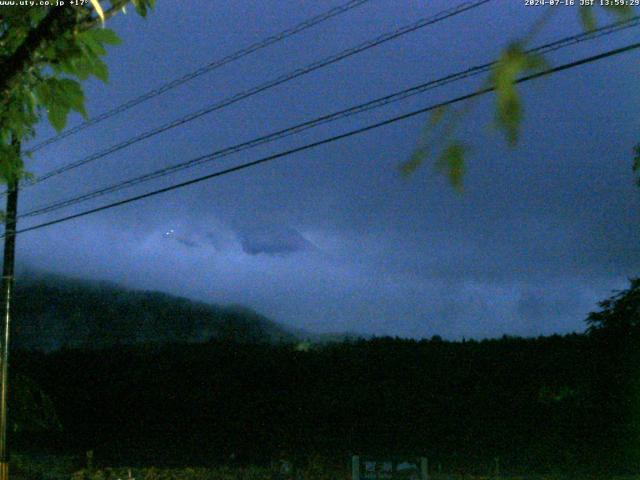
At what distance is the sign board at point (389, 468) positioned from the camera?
10727 millimetres

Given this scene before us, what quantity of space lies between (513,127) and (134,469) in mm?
16264

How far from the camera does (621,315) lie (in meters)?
14.1

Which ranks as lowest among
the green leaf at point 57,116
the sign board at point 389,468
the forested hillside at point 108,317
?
the sign board at point 389,468

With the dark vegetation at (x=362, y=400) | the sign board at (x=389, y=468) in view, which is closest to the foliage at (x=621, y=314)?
the dark vegetation at (x=362, y=400)

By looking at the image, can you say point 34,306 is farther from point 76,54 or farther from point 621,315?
point 76,54

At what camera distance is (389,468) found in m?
10.9

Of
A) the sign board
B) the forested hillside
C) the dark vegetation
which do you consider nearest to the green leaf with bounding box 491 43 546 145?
the sign board

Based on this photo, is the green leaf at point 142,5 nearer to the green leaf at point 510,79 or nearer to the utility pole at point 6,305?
the green leaf at point 510,79

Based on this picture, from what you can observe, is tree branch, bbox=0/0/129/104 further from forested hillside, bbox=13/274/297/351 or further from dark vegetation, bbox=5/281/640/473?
forested hillside, bbox=13/274/297/351

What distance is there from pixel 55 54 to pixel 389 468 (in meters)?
7.72

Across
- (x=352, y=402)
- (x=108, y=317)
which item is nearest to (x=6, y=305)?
(x=352, y=402)

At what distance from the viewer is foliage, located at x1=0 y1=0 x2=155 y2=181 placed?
4398 mm

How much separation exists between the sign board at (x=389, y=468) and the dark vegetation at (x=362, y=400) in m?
4.48

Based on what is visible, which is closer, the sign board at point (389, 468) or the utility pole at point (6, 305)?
the sign board at point (389, 468)
